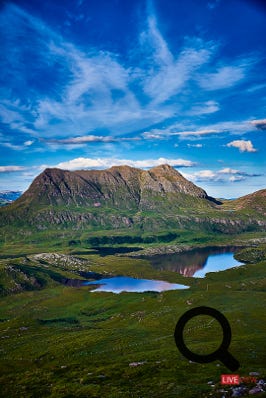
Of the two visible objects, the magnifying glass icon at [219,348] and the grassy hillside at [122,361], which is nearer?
the magnifying glass icon at [219,348]

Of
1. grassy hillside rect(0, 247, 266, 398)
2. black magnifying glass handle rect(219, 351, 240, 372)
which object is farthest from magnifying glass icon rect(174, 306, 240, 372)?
grassy hillside rect(0, 247, 266, 398)

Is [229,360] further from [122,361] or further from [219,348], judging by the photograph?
[122,361]

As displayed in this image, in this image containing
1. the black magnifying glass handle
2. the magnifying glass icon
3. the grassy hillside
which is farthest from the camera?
the grassy hillside

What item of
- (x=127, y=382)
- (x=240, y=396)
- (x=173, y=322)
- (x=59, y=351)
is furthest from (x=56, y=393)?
(x=173, y=322)

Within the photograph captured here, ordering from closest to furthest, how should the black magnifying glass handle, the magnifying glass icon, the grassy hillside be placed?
the black magnifying glass handle → the magnifying glass icon → the grassy hillside

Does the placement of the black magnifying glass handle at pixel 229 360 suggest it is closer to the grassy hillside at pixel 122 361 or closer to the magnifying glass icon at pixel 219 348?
the magnifying glass icon at pixel 219 348

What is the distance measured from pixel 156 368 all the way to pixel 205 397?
85.6 ft

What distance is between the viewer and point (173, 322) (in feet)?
510

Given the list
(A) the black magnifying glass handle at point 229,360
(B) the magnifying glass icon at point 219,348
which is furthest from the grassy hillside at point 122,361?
(A) the black magnifying glass handle at point 229,360

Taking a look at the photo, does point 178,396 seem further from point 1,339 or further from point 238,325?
point 1,339

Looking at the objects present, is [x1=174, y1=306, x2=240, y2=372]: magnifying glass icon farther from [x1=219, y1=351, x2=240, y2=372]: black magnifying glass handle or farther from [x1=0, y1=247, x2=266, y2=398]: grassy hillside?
[x1=0, y1=247, x2=266, y2=398]: grassy hillside

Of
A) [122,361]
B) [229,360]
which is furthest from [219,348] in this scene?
[122,361]

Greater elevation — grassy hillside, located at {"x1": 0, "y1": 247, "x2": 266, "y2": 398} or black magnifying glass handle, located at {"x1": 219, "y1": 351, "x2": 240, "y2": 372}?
black magnifying glass handle, located at {"x1": 219, "y1": 351, "x2": 240, "y2": 372}

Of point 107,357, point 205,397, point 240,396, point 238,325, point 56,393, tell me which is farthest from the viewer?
point 238,325
